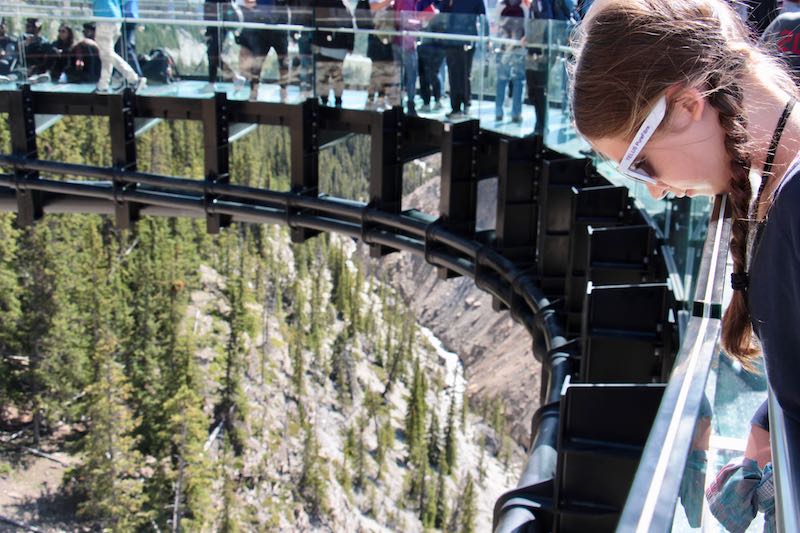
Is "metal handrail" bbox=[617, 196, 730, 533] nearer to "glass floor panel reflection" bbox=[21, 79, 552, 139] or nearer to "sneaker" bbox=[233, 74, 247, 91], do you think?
"glass floor panel reflection" bbox=[21, 79, 552, 139]

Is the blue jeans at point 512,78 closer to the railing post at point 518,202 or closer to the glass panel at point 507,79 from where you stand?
the glass panel at point 507,79

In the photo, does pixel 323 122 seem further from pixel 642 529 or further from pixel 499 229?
pixel 642 529

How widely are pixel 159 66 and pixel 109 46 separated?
0.59 metres

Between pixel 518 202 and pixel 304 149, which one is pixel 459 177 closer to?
pixel 518 202

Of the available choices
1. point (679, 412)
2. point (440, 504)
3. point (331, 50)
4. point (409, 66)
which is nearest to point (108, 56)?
point (331, 50)

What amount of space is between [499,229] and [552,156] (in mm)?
839

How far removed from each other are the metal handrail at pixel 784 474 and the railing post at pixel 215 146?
10080mm

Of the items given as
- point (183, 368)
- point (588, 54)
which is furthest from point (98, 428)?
point (588, 54)

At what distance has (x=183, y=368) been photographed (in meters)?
57.3

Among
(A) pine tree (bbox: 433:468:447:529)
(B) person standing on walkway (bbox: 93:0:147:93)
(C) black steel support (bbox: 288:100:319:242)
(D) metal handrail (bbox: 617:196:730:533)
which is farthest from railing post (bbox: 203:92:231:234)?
(A) pine tree (bbox: 433:468:447:529)

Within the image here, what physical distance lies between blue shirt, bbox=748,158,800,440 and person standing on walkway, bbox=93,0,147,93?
1092 cm

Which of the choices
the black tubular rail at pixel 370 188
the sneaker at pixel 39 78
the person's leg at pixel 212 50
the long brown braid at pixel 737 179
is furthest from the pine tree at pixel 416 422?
the long brown braid at pixel 737 179

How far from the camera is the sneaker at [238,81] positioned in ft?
37.0

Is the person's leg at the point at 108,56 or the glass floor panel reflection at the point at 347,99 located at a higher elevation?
the person's leg at the point at 108,56
